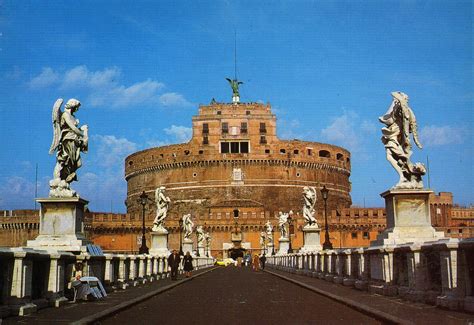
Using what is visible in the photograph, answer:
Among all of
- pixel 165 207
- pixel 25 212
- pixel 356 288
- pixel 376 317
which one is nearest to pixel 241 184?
pixel 25 212

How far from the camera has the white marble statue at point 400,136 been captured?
12789 millimetres

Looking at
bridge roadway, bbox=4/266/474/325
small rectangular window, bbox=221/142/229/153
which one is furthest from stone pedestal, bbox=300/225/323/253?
→ small rectangular window, bbox=221/142/229/153

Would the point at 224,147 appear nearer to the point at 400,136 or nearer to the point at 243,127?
the point at 243,127

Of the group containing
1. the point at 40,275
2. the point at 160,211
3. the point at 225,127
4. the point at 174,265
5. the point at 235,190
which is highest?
the point at 225,127

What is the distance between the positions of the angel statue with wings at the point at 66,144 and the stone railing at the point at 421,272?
21.3 feet

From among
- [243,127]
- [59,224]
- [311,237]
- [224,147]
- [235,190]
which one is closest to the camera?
[59,224]

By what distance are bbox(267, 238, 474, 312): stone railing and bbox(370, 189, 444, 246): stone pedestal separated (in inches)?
23.1

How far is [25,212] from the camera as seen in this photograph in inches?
3383

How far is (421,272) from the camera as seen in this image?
33.0 feet

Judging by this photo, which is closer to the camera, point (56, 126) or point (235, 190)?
point (56, 126)

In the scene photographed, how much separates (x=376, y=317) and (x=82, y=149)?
24.9ft

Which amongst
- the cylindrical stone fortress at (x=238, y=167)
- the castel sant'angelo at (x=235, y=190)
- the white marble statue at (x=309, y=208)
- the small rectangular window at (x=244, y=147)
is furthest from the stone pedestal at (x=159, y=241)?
the small rectangular window at (x=244, y=147)

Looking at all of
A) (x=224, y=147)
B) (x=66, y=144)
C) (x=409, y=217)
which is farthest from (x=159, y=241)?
(x=224, y=147)

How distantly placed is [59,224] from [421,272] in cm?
708
